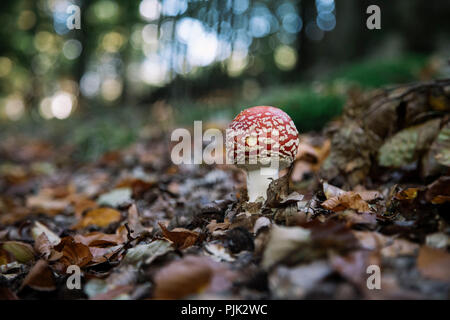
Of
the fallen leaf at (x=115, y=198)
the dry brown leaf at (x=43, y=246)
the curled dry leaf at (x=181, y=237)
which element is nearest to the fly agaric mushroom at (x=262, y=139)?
the curled dry leaf at (x=181, y=237)

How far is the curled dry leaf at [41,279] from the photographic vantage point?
1383mm

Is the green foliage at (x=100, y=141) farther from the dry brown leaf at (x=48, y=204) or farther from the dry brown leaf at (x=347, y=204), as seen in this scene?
the dry brown leaf at (x=347, y=204)

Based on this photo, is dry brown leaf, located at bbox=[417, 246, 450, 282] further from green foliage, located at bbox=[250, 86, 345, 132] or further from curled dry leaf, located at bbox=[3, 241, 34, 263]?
green foliage, located at bbox=[250, 86, 345, 132]

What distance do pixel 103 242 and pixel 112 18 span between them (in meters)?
13.0

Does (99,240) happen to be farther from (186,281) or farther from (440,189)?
(440,189)

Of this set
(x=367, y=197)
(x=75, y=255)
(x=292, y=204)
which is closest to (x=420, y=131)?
(x=367, y=197)

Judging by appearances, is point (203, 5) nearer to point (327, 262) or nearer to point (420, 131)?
point (420, 131)

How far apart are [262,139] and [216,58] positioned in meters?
2.24

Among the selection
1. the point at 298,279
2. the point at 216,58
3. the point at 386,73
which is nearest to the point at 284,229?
the point at 298,279

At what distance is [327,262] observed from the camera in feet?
3.42

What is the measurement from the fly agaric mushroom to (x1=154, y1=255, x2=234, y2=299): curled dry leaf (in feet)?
2.41

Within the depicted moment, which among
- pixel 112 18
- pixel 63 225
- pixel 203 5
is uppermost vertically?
pixel 112 18

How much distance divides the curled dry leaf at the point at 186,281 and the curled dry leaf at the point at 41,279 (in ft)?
1.87

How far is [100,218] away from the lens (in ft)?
8.39
